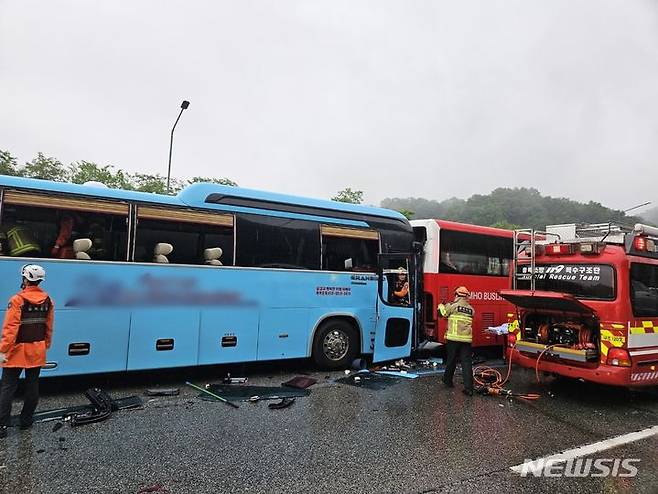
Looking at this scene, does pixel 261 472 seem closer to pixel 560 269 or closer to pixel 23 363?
pixel 23 363

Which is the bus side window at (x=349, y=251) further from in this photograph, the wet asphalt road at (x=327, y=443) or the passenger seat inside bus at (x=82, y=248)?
the passenger seat inside bus at (x=82, y=248)

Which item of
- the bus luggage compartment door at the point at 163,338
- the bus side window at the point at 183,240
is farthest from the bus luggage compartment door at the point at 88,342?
the bus side window at the point at 183,240

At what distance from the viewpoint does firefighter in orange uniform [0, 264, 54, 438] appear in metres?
4.64

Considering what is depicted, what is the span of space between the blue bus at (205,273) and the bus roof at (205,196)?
0.07 ft

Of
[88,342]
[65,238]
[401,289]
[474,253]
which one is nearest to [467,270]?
[474,253]

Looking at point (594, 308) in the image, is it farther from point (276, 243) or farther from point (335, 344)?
point (276, 243)

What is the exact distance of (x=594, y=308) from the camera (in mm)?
6285

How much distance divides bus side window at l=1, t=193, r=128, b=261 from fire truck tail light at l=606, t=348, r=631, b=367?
22.7ft

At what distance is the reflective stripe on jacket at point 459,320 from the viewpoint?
22.6 feet

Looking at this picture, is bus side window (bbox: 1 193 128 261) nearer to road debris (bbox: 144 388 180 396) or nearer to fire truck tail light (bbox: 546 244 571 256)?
road debris (bbox: 144 388 180 396)

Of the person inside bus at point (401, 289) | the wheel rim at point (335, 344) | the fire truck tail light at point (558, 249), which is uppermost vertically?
the fire truck tail light at point (558, 249)

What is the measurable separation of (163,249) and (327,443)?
12.1ft

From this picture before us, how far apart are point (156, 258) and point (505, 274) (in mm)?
7690

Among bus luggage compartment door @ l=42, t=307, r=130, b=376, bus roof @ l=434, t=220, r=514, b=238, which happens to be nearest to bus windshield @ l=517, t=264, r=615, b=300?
bus roof @ l=434, t=220, r=514, b=238
